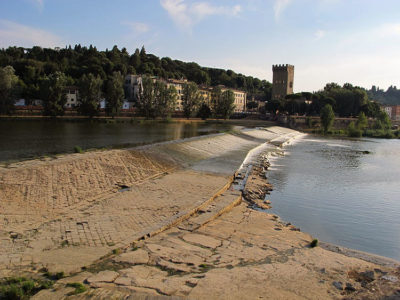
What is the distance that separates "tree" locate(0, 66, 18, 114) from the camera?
1940 inches

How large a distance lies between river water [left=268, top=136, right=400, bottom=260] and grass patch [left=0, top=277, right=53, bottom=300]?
8502 millimetres

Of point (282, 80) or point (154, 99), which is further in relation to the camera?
point (282, 80)

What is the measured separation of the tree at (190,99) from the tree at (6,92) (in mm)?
33738

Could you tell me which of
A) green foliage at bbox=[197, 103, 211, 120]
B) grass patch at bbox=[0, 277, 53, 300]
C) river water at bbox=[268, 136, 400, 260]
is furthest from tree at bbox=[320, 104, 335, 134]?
grass patch at bbox=[0, 277, 53, 300]

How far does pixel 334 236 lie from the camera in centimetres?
1158

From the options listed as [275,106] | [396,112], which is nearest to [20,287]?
[275,106]

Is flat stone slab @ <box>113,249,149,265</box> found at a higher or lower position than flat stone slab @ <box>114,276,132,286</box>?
lower

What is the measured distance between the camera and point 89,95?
57.6m

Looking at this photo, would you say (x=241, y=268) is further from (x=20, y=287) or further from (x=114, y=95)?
(x=114, y=95)

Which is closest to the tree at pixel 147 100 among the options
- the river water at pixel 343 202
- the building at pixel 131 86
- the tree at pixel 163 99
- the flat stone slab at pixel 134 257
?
the tree at pixel 163 99

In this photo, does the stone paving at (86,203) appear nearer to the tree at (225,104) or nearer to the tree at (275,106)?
the tree at (225,104)

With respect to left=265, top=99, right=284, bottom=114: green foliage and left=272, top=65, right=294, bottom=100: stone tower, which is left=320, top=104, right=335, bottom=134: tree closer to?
left=265, top=99, right=284, bottom=114: green foliage

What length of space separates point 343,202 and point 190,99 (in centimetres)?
6143

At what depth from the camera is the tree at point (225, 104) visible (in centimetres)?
Result: 7925
